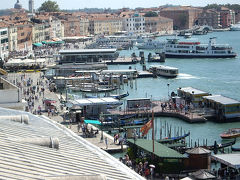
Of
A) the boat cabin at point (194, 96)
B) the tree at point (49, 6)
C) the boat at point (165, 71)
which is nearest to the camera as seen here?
the boat cabin at point (194, 96)

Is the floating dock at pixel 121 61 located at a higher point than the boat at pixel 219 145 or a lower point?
higher

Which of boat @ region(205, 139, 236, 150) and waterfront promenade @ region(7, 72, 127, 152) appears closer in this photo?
boat @ region(205, 139, 236, 150)

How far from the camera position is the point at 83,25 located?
82.3 m

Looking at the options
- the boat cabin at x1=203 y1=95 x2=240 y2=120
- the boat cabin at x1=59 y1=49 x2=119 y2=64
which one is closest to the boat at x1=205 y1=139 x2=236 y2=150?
the boat cabin at x1=203 y1=95 x2=240 y2=120

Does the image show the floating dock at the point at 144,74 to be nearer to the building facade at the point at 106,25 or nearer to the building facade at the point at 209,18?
the building facade at the point at 106,25

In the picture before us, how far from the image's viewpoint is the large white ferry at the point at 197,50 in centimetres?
4962

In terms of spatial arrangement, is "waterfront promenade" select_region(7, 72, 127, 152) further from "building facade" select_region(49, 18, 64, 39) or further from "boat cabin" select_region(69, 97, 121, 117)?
"building facade" select_region(49, 18, 64, 39)

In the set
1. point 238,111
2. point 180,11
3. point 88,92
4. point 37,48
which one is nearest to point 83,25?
point 37,48

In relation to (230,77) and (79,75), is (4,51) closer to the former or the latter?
(79,75)

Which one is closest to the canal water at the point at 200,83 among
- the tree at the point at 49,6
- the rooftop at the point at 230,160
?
the rooftop at the point at 230,160

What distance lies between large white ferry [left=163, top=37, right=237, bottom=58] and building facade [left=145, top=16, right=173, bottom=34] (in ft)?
128

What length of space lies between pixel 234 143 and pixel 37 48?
4347cm

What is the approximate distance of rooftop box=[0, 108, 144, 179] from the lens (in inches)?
241

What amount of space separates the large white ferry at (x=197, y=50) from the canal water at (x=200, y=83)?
718mm
